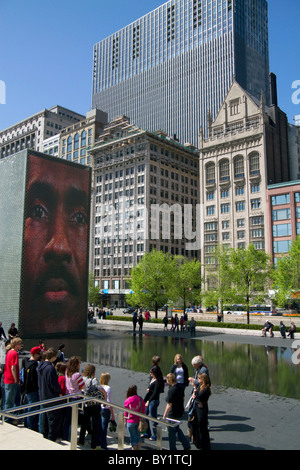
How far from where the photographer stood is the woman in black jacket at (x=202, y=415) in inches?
288

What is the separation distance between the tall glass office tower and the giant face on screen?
106707 mm

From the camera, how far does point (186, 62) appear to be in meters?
140

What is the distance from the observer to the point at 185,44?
466 ft

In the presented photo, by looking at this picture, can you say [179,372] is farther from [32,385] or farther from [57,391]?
[32,385]

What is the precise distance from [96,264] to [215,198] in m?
37.6

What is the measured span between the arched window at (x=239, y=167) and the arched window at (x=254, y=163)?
1830 mm

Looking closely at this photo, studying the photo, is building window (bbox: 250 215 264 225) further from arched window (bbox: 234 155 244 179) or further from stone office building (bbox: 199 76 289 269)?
arched window (bbox: 234 155 244 179)

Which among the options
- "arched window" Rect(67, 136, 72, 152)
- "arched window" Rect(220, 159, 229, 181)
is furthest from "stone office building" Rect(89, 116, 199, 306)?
"arched window" Rect(220, 159, 229, 181)

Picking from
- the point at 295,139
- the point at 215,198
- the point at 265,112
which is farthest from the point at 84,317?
the point at 295,139

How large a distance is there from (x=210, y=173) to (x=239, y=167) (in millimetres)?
6959

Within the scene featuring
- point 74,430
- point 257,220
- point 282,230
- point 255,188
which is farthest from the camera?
point 255,188

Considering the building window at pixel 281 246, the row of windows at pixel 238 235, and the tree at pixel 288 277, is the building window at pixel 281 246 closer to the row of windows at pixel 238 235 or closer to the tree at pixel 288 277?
the row of windows at pixel 238 235

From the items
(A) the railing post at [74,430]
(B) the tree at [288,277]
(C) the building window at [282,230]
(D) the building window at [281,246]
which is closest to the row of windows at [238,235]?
(C) the building window at [282,230]

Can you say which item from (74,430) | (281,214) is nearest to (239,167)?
(281,214)
